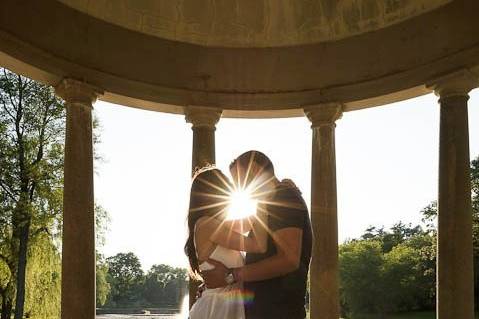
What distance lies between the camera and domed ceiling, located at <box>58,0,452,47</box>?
114 metres

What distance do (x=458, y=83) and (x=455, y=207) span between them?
22.0 meters

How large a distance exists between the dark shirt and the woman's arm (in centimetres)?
49

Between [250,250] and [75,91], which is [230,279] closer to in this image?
[250,250]

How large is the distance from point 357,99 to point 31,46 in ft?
205

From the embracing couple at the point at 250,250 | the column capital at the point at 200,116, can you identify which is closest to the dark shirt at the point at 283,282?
the embracing couple at the point at 250,250

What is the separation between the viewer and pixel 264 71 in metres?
122

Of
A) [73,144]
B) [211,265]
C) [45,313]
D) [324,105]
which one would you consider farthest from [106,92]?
[45,313]

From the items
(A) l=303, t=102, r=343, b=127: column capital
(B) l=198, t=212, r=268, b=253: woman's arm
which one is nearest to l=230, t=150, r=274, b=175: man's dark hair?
(B) l=198, t=212, r=268, b=253: woman's arm

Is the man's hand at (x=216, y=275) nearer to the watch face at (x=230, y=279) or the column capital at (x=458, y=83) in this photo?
the watch face at (x=230, y=279)

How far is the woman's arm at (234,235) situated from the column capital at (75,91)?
73596 mm

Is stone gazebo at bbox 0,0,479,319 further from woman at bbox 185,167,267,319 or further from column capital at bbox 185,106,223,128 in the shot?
woman at bbox 185,167,267,319

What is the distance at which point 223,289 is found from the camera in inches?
1348

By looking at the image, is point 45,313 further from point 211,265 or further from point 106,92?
point 211,265

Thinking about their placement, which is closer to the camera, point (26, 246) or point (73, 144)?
point (73, 144)
